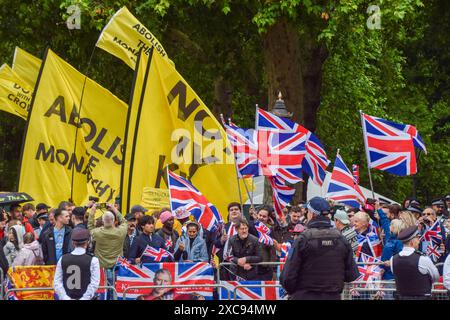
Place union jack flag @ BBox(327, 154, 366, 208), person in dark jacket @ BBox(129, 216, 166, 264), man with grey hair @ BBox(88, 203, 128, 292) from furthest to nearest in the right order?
1. union jack flag @ BBox(327, 154, 366, 208)
2. man with grey hair @ BBox(88, 203, 128, 292)
3. person in dark jacket @ BBox(129, 216, 166, 264)

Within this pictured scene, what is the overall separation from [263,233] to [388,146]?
4.34m

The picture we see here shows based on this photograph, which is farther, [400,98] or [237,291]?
[400,98]

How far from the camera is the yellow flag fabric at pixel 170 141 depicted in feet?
66.7

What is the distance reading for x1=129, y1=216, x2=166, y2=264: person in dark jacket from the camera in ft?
51.0

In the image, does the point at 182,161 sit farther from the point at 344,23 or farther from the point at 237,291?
the point at 237,291

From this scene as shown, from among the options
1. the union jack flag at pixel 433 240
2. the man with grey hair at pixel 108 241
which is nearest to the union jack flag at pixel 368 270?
the union jack flag at pixel 433 240

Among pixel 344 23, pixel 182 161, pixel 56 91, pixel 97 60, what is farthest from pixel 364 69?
pixel 182 161

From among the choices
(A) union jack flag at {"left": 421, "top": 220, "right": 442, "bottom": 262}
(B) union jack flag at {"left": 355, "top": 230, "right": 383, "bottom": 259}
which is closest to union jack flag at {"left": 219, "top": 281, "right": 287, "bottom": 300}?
(B) union jack flag at {"left": 355, "top": 230, "right": 383, "bottom": 259}

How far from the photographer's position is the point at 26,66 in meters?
→ 27.5

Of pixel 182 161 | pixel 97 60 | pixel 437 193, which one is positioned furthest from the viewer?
pixel 437 193

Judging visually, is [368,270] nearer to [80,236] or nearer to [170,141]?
[80,236]

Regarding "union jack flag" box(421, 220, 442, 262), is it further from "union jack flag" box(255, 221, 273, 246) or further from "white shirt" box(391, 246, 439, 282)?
"white shirt" box(391, 246, 439, 282)
